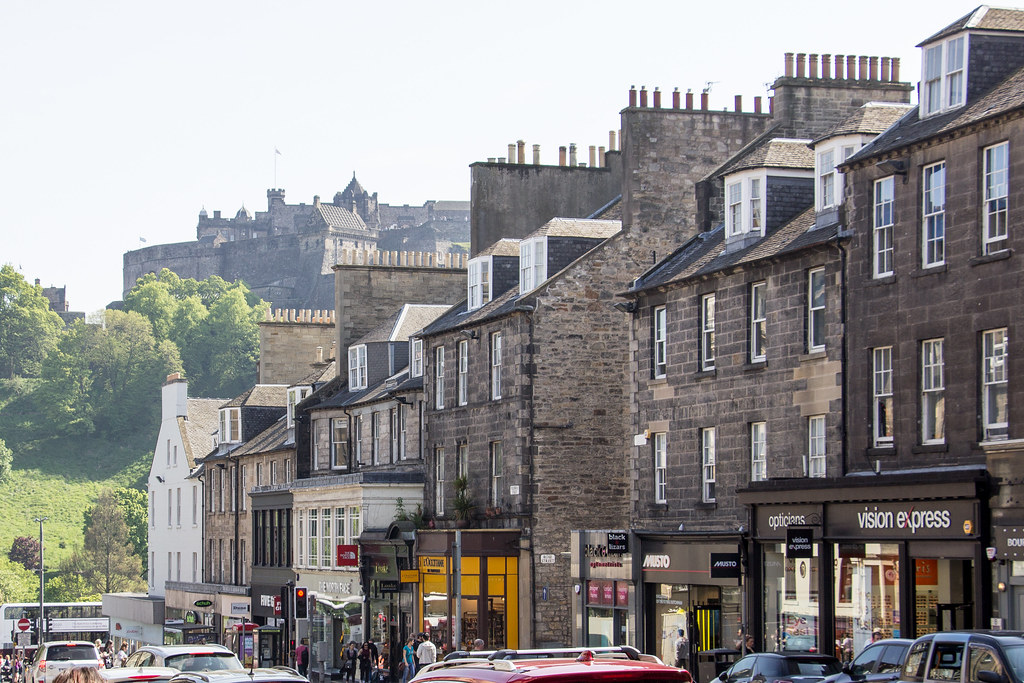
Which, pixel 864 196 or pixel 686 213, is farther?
pixel 686 213

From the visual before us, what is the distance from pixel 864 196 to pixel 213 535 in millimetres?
44051

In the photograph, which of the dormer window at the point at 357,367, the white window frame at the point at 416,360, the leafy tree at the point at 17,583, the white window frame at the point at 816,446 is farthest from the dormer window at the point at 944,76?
the leafy tree at the point at 17,583

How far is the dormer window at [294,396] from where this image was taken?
5766cm

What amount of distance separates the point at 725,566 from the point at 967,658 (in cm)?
1494

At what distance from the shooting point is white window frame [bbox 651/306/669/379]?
119 ft

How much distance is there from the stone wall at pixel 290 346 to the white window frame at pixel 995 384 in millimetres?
43494

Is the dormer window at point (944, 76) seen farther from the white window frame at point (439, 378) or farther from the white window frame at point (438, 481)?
the white window frame at point (438, 481)

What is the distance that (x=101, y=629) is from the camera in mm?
73625

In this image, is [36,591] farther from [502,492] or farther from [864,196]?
[864,196]

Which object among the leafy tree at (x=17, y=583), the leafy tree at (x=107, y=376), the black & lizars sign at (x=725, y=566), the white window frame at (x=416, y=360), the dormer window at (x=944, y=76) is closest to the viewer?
the dormer window at (x=944, y=76)

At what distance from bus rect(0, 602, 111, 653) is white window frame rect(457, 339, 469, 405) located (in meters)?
29.3

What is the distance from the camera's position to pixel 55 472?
16188cm

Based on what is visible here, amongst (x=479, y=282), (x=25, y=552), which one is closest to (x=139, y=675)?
(x=479, y=282)

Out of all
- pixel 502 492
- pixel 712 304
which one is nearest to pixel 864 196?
pixel 712 304
